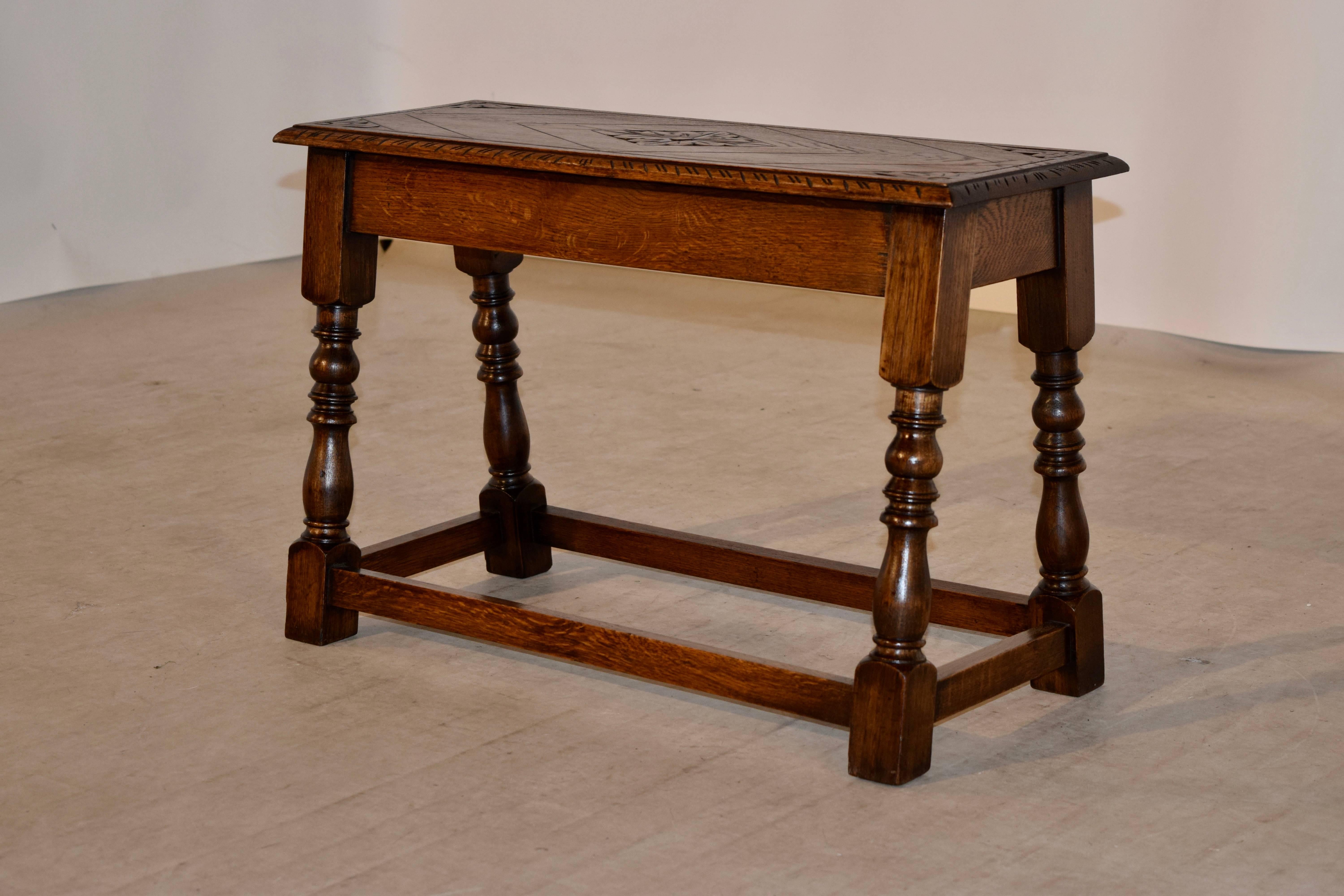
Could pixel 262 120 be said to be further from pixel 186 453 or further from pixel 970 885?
pixel 970 885

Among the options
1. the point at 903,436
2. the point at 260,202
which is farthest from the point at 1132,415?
the point at 260,202

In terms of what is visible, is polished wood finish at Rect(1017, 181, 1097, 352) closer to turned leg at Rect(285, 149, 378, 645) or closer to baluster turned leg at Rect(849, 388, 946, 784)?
baluster turned leg at Rect(849, 388, 946, 784)

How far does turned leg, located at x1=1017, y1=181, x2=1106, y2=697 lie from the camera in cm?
243

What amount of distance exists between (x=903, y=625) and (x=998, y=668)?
10.4 inches

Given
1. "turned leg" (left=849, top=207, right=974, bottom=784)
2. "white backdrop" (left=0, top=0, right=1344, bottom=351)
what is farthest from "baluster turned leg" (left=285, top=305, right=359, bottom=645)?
"white backdrop" (left=0, top=0, right=1344, bottom=351)

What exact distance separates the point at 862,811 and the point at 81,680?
126 cm

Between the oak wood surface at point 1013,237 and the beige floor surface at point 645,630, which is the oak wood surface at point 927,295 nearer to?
the oak wood surface at point 1013,237

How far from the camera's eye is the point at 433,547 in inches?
119

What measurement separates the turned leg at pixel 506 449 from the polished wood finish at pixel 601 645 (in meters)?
0.35

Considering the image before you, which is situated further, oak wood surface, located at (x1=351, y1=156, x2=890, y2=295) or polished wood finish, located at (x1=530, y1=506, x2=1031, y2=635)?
polished wood finish, located at (x1=530, y1=506, x2=1031, y2=635)

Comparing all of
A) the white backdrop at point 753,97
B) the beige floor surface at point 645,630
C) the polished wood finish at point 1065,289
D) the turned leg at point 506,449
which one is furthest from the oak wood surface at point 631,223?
the white backdrop at point 753,97

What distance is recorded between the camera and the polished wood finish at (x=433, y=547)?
2932mm

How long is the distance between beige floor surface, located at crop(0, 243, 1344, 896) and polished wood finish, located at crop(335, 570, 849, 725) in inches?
3.3

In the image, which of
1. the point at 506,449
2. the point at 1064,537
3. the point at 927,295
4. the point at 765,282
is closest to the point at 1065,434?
the point at 1064,537
